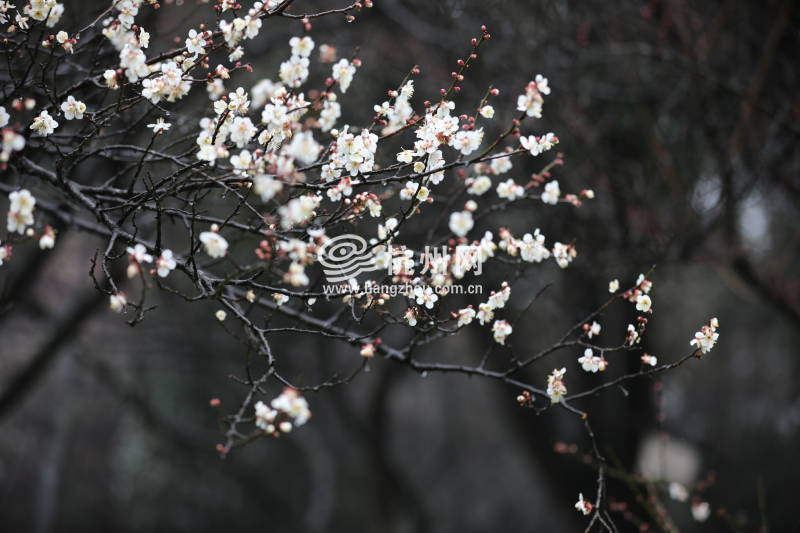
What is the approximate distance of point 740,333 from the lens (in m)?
10.6

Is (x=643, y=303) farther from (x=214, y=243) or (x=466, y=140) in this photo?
(x=214, y=243)

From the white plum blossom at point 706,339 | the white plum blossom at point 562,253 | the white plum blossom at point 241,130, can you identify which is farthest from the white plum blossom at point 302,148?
the white plum blossom at point 706,339

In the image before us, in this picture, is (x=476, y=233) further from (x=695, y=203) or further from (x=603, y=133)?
(x=603, y=133)

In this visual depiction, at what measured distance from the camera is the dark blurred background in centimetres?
379

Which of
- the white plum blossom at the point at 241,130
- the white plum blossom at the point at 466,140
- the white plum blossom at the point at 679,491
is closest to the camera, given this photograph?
the white plum blossom at the point at 241,130

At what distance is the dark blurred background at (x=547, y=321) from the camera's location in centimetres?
379

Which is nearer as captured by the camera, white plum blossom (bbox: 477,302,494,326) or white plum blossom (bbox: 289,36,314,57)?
white plum blossom (bbox: 289,36,314,57)

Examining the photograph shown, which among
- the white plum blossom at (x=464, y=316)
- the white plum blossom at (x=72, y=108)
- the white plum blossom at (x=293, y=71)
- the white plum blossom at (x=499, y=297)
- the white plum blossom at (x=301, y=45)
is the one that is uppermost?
the white plum blossom at (x=301, y=45)

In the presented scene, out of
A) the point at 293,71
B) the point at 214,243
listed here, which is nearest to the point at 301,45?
the point at 293,71

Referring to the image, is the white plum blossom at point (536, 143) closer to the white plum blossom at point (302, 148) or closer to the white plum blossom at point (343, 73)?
the white plum blossom at point (343, 73)

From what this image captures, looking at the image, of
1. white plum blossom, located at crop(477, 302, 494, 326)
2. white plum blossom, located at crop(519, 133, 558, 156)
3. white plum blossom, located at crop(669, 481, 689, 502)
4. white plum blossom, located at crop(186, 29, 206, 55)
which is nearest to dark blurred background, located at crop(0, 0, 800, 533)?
white plum blossom, located at crop(669, 481, 689, 502)

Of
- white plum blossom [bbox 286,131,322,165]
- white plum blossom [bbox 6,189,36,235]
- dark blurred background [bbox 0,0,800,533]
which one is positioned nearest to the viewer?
white plum blossom [bbox 286,131,322,165]

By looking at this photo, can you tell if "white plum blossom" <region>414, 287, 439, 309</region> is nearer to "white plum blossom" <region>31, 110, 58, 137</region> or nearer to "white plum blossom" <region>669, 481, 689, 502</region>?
"white plum blossom" <region>31, 110, 58, 137</region>

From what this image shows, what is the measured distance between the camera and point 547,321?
5.66m
